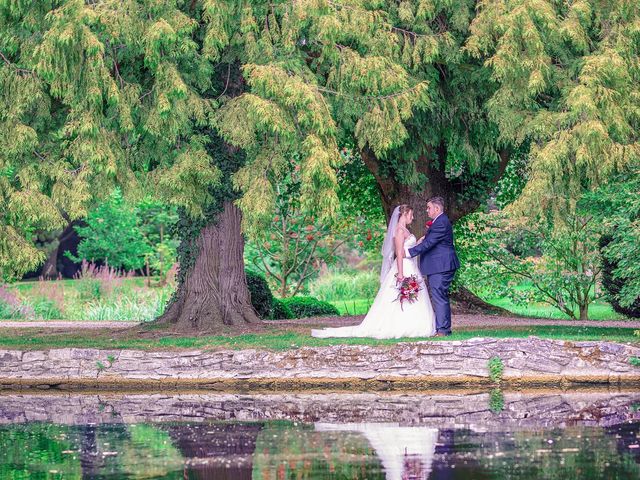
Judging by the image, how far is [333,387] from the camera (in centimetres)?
1550

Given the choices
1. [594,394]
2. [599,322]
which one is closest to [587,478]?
[594,394]

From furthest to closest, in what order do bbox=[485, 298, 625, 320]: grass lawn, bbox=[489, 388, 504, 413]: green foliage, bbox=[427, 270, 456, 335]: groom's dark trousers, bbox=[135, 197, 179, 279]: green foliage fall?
bbox=[135, 197, 179, 279]: green foliage, bbox=[485, 298, 625, 320]: grass lawn, bbox=[427, 270, 456, 335]: groom's dark trousers, bbox=[489, 388, 504, 413]: green foliage

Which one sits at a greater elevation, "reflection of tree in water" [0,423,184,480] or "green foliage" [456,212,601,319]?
"green foliage" [456,212,601,319]

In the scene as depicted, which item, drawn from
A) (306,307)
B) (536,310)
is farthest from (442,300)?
(536,310)

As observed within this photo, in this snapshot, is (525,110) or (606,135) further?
(525,110)

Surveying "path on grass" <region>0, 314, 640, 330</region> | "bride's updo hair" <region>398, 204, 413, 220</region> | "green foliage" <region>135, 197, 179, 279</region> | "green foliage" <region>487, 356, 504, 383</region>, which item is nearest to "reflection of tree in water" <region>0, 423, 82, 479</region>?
"green foliage" <region>487, 356, 504, 383</region>

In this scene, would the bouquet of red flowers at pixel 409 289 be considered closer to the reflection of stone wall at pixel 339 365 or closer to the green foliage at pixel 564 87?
the reflection of stone wall at pixel 339 365

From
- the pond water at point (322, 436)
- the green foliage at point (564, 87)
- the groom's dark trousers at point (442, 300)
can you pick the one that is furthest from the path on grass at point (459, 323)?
the pond water at point (322, 436)

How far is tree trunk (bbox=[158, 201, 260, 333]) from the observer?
1856 cm

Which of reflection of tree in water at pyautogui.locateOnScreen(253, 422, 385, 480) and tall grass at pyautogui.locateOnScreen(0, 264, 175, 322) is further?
tall grass at pyautogui.locateOnScreen(0, 264, 175, 322)

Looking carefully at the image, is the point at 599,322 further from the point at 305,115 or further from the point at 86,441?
the point at 86,441

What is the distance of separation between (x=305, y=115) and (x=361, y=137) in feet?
4.60

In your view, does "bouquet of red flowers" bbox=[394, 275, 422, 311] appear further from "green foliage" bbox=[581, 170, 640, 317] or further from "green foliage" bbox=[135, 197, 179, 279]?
"green foliage" bbox=[135, 197, 179, 279]

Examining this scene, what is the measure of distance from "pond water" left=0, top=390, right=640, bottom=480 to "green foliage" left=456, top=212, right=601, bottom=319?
28.4 feet
